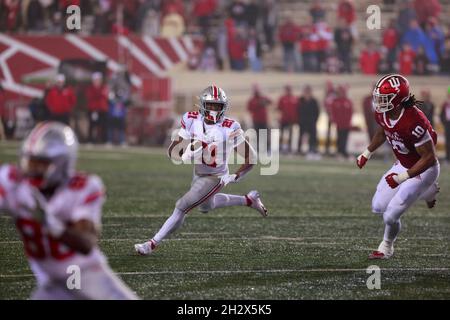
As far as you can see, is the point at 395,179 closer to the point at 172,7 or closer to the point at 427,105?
the point at 427,105

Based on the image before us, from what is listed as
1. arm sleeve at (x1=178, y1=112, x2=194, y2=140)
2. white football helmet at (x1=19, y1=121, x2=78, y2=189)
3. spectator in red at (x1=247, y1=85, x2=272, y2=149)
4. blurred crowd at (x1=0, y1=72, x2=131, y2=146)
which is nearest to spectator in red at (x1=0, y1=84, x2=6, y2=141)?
blurred crowd at (x1=0, y1=72, x2=131, y2=146)

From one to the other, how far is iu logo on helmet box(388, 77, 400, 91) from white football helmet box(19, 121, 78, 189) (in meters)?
4.07

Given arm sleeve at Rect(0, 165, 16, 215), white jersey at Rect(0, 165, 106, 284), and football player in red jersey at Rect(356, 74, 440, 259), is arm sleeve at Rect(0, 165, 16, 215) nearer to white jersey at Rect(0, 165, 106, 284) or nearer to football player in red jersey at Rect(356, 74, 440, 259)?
white jersey at Rect(0, 165, 106, 284)

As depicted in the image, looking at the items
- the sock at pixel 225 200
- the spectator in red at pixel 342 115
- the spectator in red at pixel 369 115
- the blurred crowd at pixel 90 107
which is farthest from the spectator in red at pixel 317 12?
the sock at pixel 225 200

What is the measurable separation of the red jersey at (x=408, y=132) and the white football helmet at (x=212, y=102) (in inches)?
54.2

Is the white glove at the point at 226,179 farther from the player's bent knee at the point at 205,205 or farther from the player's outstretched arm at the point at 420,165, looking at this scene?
the player's outstretched arm at the point at 420,165

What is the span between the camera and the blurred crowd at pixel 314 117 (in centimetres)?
2067

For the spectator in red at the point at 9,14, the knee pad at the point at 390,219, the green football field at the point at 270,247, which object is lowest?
the green football field at the point at 270,247

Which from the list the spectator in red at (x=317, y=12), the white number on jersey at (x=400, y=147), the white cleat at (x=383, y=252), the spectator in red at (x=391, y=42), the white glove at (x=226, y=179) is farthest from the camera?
the spectator in red at (x=317, y=12)

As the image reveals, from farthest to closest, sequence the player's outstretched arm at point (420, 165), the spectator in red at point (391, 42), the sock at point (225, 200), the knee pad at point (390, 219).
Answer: the spectator in red at point (391, 42) → the sock at point (225, 200) → the knee pad at point (390, 219) → the player's outstretched arm at point (420, 165)

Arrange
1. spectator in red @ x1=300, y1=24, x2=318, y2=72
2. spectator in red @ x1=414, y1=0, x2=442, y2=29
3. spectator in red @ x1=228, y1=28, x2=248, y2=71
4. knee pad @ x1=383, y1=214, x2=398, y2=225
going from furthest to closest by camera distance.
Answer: spectator in red @ x1=228, y1=28, x2=248, y2=71, spectator in red @ x1=300, y1=24, x2=318, y2=72, spectator in red @ x1=414, y1=0, x2=442, y2=29, knee pad @ x1=383, y1=214, x2=398, y2=225

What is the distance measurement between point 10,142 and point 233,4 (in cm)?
668

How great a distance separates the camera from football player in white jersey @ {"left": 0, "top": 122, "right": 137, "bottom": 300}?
4656 millimetres

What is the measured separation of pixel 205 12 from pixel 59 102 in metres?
5.87
